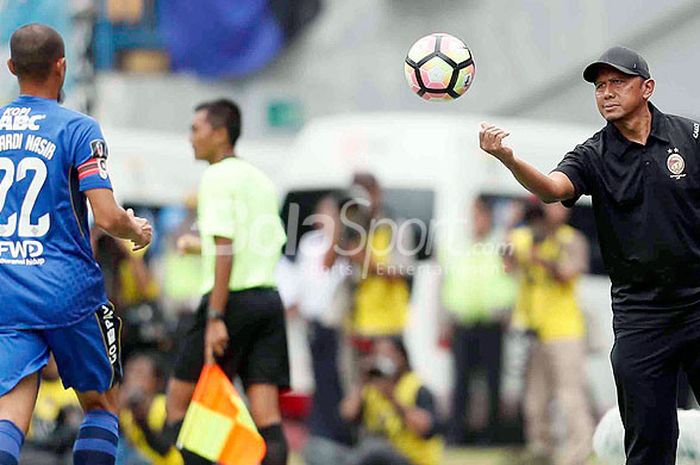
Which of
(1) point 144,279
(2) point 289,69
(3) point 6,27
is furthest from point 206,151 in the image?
(2) point 289,69

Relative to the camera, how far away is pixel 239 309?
953 cm

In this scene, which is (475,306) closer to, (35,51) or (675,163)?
(675,163)

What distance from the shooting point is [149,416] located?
40.4ft

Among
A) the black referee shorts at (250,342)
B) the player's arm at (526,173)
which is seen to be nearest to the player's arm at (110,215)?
the player's arm at (526,173)

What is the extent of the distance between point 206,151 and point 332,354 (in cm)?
366

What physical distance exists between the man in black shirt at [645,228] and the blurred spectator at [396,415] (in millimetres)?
4948

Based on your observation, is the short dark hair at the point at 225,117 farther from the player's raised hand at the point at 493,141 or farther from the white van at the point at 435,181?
the white van at the point at 435,181

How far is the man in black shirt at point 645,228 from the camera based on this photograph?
739 cm

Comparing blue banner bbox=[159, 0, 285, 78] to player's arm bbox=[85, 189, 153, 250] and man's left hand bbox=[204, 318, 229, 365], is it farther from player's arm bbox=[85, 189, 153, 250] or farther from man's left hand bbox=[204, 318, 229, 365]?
player's arm bbox=[85, 189, 153, 250]

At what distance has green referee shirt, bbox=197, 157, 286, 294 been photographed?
31.2 ft

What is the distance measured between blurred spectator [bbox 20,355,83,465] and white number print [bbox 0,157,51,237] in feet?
17.4

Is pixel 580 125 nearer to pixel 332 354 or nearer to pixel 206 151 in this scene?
pixel 332 354

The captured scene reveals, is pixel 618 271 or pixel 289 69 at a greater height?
pixel 289 69

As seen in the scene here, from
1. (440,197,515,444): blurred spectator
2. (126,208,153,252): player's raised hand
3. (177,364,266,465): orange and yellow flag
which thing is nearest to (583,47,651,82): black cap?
(126,208,153,252): player's raised hand
